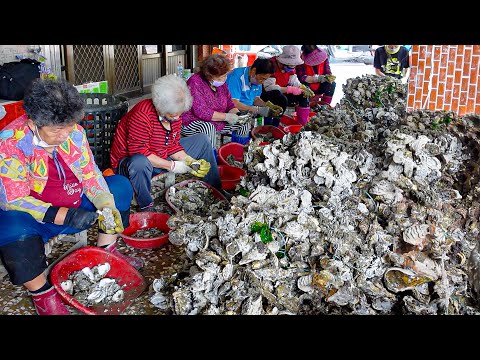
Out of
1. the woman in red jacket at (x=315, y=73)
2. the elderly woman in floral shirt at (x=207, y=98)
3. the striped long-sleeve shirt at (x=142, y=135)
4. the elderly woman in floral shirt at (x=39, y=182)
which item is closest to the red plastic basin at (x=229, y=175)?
the elderly woman in floral shirt at (x=207, y=98)

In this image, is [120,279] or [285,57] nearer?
[120,279]

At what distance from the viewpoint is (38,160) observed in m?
2.07

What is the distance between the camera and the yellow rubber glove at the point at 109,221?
2279 mm

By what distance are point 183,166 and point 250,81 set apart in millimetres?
Answer: 2003

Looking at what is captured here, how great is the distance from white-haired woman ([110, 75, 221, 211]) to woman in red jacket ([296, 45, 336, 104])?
12.1 ft

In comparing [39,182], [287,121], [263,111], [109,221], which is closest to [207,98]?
[263,111]

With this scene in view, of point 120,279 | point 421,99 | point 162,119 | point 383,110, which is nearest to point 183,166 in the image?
point 162,119

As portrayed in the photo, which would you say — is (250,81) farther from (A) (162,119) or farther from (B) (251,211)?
(B) (251,211)

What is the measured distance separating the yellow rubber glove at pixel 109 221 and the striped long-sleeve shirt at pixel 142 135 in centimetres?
82

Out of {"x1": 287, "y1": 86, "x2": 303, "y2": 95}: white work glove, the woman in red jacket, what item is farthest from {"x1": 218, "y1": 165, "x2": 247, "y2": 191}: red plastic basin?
the woman in red jacket

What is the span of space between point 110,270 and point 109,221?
284 mm

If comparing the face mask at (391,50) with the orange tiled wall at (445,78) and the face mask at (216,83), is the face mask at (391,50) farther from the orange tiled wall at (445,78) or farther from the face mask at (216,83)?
the face mask at (216,83)

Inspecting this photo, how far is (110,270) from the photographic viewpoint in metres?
2.39

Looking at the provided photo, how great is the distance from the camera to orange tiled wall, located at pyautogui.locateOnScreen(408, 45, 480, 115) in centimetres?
500
